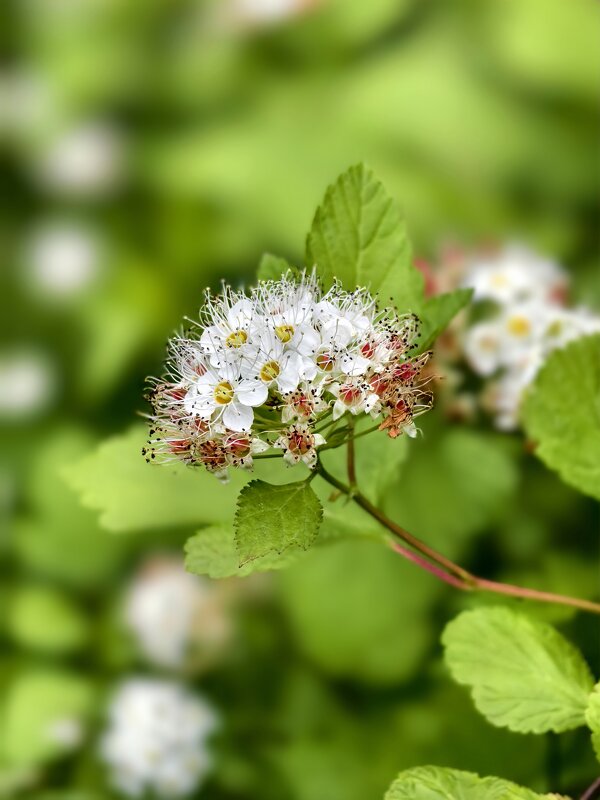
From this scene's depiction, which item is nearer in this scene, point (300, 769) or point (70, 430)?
point (300, 769)

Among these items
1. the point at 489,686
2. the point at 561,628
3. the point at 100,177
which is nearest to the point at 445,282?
the point at 561,628

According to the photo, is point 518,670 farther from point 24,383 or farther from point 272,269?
point 24,383

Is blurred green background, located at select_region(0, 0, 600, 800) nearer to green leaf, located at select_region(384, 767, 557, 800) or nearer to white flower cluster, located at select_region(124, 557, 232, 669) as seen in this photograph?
white flower cluster, located at select_region(124, 557, 232, 669)

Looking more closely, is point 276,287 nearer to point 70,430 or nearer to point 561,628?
point 561,628

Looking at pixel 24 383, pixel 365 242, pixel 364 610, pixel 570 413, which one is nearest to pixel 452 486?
pixel 364 610

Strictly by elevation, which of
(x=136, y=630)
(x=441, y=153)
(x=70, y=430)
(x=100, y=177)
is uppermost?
(x=100, y=177)

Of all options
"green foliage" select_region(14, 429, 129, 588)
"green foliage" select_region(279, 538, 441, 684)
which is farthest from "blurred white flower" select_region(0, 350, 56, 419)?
"green foliage" select_region(279, 538, 441, 684)

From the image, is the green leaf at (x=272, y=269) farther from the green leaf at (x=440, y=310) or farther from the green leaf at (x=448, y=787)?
the green leaf at (x=448, y=787)
